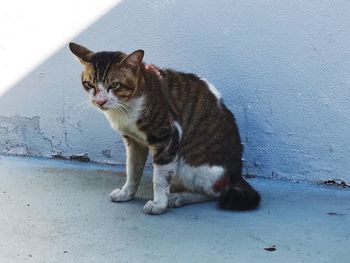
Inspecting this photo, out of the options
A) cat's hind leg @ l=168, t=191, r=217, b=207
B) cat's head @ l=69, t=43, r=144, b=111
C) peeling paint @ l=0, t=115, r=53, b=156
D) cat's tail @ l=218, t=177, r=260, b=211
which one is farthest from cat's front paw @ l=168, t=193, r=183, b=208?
peeling paint @ l=0, t=115, r=53, b=156

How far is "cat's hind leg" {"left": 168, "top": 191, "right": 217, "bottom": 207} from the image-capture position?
9.77ft

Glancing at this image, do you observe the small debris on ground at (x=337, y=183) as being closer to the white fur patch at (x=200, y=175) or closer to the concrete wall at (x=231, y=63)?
the concrete wall at (x=231, y=63)

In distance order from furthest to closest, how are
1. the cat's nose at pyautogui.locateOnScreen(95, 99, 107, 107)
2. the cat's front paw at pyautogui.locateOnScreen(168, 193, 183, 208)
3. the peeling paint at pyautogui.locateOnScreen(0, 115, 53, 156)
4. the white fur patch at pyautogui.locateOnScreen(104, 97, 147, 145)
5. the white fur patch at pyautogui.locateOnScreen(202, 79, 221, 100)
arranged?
1. the peeling paint at pyautogui.locateOnScreen(0, 115, 53, 156)
2. the white fur patch at pyautogui.locateOnScreen(202, 79, 221, 100)
3. the cat's front paw at pyautogui.locateOnScreen(168, 193, 183, 208)
4. the white fur patch at pyautogui.locateOnScreen(104, 97, 147, 145)
5. the cat's nose at pyautogui.locateOnScreen(95, 99, 107, 107)

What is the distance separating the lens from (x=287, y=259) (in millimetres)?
2355

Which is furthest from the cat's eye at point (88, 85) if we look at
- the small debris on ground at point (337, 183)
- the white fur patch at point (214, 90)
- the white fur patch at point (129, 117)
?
the small debris on ground at point (337, 183)

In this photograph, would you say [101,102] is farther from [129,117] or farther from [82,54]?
[82,54]

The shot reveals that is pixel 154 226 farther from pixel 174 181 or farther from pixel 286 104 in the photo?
pixel 286 104

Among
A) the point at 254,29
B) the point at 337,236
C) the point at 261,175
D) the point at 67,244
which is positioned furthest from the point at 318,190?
the point at 67,244

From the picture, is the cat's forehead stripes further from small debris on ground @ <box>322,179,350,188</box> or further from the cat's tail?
small debris on ground @ <box>322,179,350,188</box>

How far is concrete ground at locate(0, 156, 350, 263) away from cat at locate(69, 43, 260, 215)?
0.32 feet

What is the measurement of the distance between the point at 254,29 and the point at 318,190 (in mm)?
987

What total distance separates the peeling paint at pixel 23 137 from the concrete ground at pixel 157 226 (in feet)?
1.35

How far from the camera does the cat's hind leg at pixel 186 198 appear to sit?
298cm

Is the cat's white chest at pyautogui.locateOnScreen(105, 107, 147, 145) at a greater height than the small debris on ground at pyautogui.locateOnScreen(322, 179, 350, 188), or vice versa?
the cat's white chest at pyautogui.locateOnScreen(105, 107, 147, 145)
